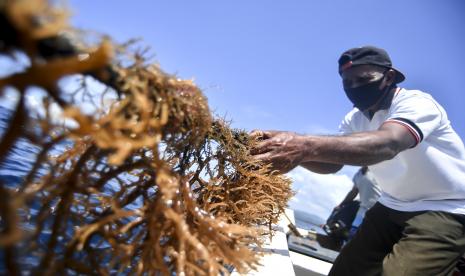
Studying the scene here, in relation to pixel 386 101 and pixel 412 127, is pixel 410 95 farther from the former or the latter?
pixel 412 127

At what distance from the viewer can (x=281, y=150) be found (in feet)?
5.98

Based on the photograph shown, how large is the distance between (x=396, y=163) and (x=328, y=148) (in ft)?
4.05

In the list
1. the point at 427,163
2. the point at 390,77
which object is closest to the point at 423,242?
the point at 427,163

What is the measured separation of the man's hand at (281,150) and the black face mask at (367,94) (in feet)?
5.13

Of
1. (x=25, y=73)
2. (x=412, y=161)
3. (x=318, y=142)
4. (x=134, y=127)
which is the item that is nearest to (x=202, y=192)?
(x=318, y=142)

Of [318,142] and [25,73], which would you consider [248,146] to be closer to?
[318,142]

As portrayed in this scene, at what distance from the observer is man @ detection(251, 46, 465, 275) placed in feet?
6.33

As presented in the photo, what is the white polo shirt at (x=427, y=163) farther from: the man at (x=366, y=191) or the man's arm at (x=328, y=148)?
the man at (x=366, y=191)

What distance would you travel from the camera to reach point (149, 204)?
899 millimetres

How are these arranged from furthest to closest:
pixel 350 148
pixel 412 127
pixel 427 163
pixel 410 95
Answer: pixel 410 95
pixel 427 163
pixel 412 127
pixel 350 148

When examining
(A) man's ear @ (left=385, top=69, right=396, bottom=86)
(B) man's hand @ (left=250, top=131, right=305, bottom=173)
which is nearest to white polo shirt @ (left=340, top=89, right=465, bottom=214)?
(A) man's ear @ (left=385, top=69, right=396, bottom=86)

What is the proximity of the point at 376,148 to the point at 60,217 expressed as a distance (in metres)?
1.90

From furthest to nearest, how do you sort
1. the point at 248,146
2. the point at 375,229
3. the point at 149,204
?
the point at 375,229
the point at 248,146
the point at 149,204

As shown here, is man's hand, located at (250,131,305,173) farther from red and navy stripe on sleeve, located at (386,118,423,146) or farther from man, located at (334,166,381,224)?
man, located at (334,166,381,224)
